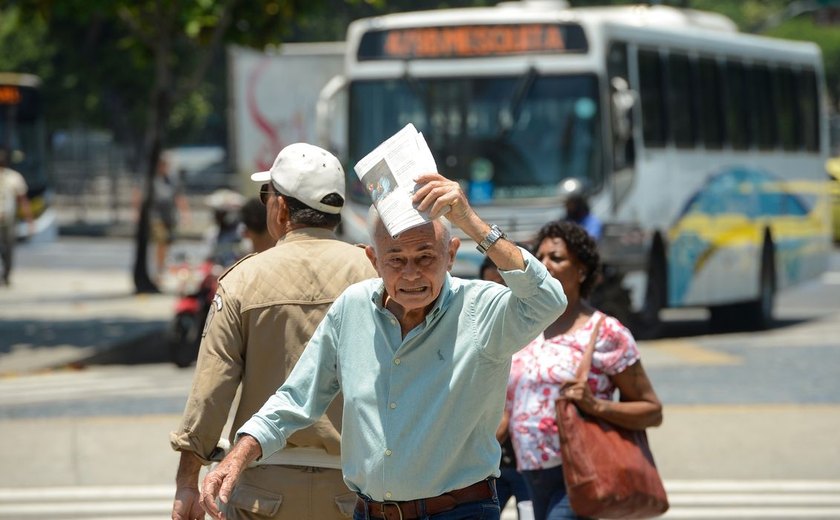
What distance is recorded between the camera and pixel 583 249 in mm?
5969

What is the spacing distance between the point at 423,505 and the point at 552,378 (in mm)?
→ 1643

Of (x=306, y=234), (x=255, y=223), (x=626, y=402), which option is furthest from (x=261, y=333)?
(x=255, y=223)

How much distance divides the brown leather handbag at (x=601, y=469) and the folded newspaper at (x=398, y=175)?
6.33ft

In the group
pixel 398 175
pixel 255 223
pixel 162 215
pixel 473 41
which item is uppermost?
pixel 473 41

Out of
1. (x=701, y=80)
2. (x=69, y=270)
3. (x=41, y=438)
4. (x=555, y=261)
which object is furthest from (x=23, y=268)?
(x=555, y=261)

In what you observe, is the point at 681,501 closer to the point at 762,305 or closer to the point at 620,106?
the point at 620,106

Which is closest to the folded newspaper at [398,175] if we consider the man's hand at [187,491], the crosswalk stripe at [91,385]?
the man's hand at [187,491]

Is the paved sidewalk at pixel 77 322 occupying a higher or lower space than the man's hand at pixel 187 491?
lower

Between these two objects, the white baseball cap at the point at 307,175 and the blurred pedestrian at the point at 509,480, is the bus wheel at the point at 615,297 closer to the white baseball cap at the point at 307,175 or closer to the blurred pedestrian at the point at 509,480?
the blurred pedestrian at the point at 509,480

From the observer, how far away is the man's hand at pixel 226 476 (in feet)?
13.2

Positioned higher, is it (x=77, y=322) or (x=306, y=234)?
(x=306, y=234)

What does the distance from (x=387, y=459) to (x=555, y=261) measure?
6.34 feet

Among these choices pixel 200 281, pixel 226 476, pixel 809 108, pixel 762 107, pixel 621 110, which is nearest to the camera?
pixel 226 476

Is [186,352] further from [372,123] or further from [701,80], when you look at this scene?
→ [701,80]
